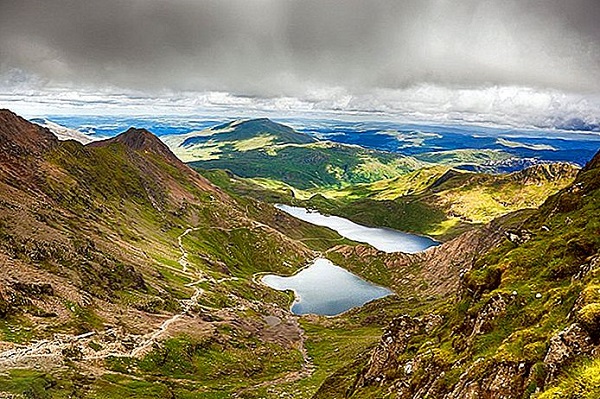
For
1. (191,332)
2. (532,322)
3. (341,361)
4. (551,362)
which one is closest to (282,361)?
(341,361)

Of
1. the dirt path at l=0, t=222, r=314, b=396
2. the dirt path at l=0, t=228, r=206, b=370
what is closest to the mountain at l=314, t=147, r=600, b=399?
the dirt path at l=0, t=222, r=314, b=396

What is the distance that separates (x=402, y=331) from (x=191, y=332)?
119729 millimetres

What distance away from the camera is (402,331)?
8894 cm

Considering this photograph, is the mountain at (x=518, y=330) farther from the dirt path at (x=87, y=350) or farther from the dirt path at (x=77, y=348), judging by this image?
the dirt path at (x=77, y=348)

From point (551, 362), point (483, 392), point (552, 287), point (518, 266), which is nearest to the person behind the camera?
point (551, 362)

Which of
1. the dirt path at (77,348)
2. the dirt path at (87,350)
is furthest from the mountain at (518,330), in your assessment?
the dirt path at (77,348)

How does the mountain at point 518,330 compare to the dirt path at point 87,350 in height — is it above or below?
above

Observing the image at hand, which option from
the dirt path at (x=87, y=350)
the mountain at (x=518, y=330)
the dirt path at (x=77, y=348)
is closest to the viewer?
the mountain at (x=518, y=330)

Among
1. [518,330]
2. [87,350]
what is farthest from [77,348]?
[518,330]

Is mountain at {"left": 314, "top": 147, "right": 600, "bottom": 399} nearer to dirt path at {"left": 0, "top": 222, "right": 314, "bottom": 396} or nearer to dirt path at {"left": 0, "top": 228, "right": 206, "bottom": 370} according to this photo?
dirt path at {"left": 0, "top": 222, "right": 314, "bottom": 396}

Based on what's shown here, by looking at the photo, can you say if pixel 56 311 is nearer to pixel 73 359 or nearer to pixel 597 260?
pixel 73 359

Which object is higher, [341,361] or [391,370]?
[391,370]

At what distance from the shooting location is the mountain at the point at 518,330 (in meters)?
38.9

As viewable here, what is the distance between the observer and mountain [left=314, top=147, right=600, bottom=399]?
38.9 metres
